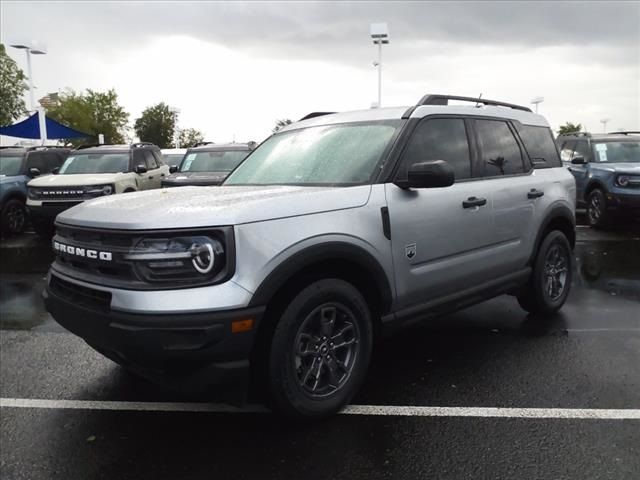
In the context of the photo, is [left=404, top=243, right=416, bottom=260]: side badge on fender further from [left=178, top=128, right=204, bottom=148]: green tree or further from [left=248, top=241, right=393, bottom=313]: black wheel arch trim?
[left=178, top=128, right=204, bottom=148]: green tree

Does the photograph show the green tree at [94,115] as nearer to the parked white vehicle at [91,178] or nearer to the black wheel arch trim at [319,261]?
the parked white vehicle at [91,178]

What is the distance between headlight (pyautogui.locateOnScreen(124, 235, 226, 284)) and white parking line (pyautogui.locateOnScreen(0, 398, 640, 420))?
1138 mm

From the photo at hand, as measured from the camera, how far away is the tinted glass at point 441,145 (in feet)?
12.0

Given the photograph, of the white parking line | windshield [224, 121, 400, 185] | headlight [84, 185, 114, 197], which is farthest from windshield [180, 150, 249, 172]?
the white parking line

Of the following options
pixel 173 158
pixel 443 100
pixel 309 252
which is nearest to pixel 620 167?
pixel 443 100

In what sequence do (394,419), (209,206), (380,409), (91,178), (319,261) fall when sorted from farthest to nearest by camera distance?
1. (91,178)
2. (380,409)
3. (394,419)
4. (319,261)
5. (209,206)

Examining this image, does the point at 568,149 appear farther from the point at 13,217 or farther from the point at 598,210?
the point at 13,217

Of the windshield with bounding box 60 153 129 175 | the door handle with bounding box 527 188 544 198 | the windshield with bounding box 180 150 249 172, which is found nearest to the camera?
the door handle with bounding box 527 188 544 198

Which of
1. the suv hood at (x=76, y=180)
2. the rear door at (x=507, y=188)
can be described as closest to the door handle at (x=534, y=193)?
the rear door at (x=507, y=188)

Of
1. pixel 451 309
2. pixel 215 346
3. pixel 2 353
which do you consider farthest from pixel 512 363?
pixel 2 353

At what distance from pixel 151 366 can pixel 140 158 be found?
10010 mm

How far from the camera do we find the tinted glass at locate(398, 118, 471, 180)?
3648mm

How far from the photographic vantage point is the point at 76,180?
1002 cm

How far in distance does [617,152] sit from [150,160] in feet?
33.6
